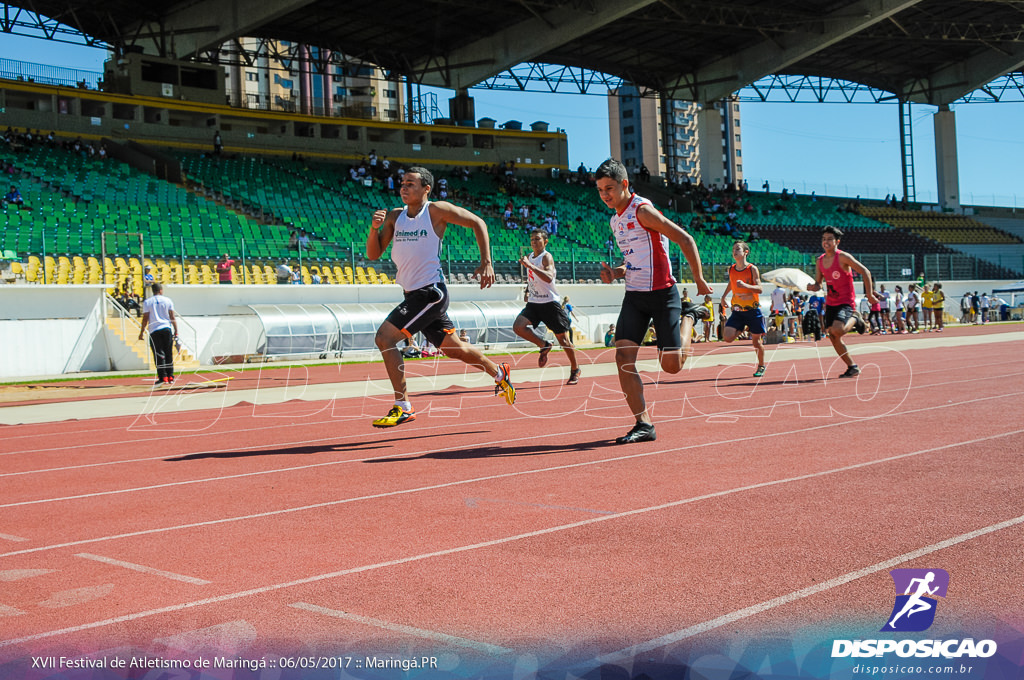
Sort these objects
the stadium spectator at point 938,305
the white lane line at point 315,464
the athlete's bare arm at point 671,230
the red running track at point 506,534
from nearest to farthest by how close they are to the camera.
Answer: the red running track at point 506,534, the white lane line at point 315,464, the athlete's bare arm at point 671,230, the stadium spectator at point 938,305

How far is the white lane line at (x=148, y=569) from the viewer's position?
3962 mm

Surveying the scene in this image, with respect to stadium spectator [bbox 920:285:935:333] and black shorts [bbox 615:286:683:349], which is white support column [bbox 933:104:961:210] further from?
black shorts [bbox 615:286:683:349]

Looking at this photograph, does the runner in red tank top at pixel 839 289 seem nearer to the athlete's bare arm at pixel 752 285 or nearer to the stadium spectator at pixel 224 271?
the athlete's bare arm at pixel 752 285

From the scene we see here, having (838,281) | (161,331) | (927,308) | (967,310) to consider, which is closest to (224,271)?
(161,331)

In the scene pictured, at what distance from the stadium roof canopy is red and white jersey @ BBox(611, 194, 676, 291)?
3499 cm

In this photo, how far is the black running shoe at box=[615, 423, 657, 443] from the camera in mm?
7746

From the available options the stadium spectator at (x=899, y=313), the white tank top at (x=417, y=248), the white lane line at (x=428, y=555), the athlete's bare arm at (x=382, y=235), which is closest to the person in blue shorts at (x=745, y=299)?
the white tank top at (x=417, y=248)

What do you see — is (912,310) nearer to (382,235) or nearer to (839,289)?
(839,289)

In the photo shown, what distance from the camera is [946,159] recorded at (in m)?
66.3

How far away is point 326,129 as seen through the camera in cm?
5253

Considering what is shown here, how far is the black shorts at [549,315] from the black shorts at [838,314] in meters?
3.69

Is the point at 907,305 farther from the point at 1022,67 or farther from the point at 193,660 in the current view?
the point at 193,660

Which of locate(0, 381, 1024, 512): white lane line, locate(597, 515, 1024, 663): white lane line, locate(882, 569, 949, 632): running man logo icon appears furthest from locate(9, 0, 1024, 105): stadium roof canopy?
locate(882, 569, 949, 632): running man logo icon

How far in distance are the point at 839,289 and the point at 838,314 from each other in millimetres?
370
